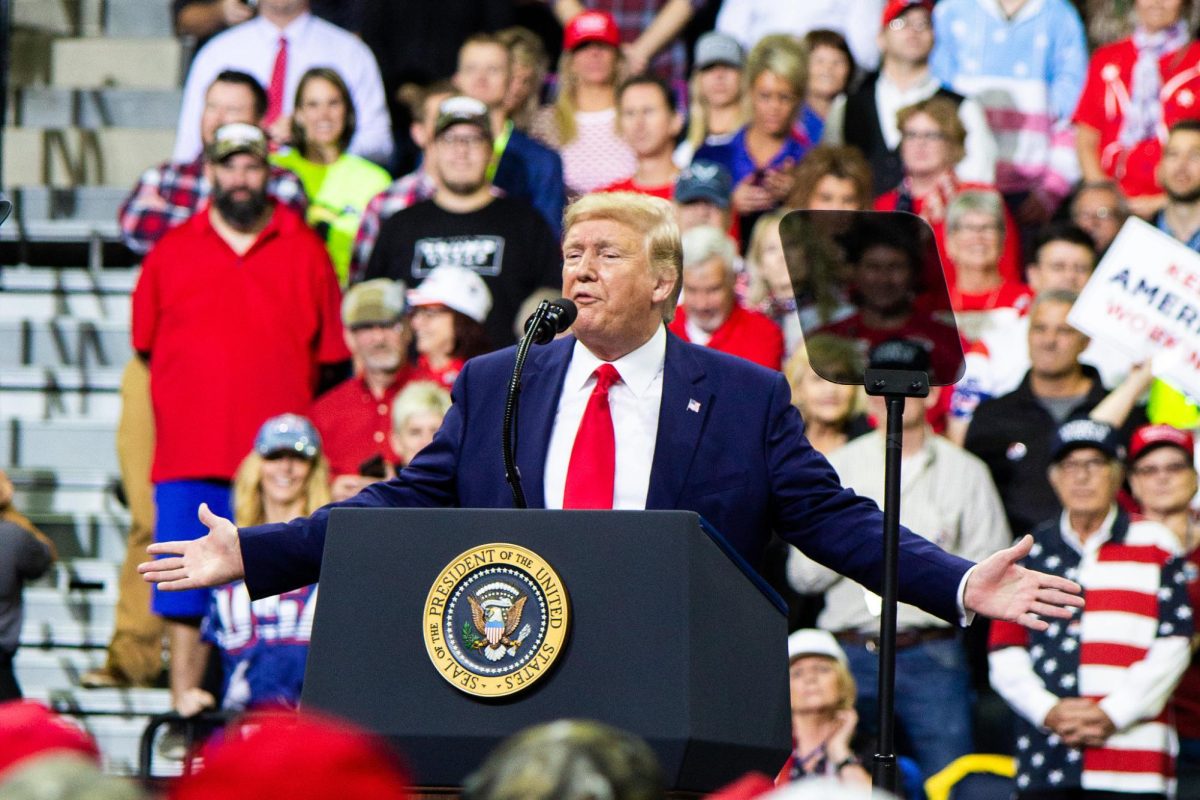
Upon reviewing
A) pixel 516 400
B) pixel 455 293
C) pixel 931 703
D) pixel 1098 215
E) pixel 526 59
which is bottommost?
pixel 931 703

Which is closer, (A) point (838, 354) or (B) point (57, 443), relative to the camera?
(A) point (838, 354)

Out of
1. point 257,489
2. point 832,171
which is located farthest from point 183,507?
point 832,171

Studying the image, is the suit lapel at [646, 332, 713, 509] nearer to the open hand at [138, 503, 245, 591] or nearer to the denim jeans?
the open hand at [138, 503, 245, 591]

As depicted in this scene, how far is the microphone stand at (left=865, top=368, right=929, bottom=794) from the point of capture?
3287mm

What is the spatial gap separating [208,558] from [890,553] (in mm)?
1185

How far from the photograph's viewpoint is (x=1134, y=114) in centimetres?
879

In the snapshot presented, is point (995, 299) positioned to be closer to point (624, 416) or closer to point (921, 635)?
point (921, 635)

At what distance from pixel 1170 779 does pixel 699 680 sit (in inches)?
140

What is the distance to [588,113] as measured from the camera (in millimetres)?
9062

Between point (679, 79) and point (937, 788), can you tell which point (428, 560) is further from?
point (679, 79)

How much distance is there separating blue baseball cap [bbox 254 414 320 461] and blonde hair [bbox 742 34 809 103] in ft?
9.16

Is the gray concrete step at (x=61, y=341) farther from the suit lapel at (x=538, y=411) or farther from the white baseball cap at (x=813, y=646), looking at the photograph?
the suit lapel at (x=538, y=411)

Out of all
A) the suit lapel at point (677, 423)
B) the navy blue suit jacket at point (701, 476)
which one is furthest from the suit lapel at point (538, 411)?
the suit lapel at point (677, 423)

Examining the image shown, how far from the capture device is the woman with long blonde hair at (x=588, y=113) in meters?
8.87
